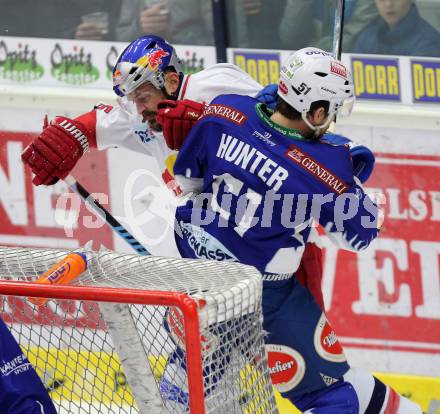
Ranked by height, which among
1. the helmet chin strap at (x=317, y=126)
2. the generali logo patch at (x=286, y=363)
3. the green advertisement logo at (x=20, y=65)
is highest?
the green advertisement logo at (x=20, y=65)

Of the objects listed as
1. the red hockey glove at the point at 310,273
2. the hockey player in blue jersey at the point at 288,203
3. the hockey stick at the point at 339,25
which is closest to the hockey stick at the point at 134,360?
the hockey player in blue jersey at the point at 288,203

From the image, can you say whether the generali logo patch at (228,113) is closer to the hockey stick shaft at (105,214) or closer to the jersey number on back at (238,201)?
the jersey number on back at (238,201)

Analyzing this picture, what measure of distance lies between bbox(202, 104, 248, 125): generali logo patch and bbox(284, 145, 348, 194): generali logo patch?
0.58 ft

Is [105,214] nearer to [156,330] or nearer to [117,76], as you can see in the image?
[117,76]

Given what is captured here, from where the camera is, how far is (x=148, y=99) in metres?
4.21

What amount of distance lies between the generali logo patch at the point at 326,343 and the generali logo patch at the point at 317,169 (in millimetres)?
480

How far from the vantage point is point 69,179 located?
464cm

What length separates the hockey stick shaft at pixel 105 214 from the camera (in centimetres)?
467

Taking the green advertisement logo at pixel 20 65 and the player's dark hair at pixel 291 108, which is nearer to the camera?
the player's dark hair at pixel 291 108

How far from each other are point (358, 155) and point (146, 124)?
30.4 inches

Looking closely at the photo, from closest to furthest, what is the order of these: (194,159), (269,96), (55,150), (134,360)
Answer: (134,360), (194,159), (269,96), (55,150)

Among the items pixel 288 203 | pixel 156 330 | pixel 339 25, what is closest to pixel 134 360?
pixel 156 330

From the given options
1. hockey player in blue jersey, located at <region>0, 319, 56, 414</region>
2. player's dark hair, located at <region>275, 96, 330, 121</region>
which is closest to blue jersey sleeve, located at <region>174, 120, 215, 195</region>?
player's dark hair, located at <region>275, 96, 330, 121</region>

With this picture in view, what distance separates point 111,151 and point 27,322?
69.8 inches
